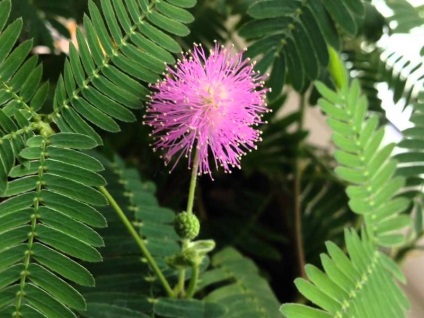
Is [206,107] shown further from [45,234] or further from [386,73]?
[386,73]

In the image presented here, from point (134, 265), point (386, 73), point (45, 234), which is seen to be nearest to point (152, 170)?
point (134, 265)

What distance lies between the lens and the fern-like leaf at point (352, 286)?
435mm

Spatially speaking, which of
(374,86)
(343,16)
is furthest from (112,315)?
(374,86)

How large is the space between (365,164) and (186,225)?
0.65ft

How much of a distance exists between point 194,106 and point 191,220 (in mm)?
89

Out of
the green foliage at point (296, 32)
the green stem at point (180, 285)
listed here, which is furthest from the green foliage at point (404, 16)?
the green stem at point (180, 285)

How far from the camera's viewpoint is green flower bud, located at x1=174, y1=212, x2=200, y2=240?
45 centimetres

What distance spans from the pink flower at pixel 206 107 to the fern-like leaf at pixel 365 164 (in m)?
0.13

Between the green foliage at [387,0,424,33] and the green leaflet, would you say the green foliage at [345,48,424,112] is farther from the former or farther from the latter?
the green leaflet

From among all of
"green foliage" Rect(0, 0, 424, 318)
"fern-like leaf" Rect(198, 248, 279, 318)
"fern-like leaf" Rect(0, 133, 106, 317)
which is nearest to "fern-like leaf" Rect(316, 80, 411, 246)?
"green foliage" Rect(0, 0, 424, 318)

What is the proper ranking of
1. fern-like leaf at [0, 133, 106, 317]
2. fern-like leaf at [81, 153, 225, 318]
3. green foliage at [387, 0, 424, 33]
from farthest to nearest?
green foliage at [387, 0, 424, 33], fern-like leaf at [81, 153, 225, 318], fern-like leaf at [0, 133, 106, 317]

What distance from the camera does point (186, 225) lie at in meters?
0.45

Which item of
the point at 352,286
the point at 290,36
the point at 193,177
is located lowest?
the point at 352,286

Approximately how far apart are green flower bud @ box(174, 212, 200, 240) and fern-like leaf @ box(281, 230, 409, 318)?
0.09 metres
